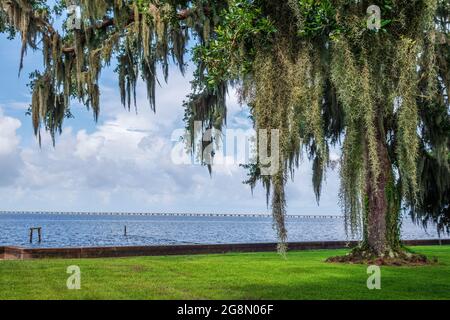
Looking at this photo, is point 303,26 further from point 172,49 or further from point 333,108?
point 172,49

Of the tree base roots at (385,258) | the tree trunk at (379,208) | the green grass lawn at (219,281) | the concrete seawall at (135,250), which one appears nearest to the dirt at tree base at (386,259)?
the tree base roots at (385,258)

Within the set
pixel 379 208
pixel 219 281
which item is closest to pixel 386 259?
pixel 379 208

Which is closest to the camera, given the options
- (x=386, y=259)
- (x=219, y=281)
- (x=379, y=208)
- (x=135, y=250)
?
(x=219, y=281)

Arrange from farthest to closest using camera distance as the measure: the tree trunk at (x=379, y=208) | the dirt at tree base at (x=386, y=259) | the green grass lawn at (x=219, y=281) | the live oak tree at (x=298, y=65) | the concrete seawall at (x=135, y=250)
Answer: the concrete seawall at (x=135, y=250) < the tree trunk at (x=379, y=208) < the dirt at tree base at (x=386, y=259) < the live oak tree at (x=298, y=65) < the green grass lawn at (x=219, y=281)

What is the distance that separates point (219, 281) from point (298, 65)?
4016mm

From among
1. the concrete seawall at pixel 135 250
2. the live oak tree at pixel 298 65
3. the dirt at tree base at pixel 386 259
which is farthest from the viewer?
the concrete seawall at pixel 135 250

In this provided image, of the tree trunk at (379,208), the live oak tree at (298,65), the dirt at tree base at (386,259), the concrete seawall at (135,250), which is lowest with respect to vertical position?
the concrete seawall at (135,250)

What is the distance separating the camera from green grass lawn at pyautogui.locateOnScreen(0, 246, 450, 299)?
315 inches

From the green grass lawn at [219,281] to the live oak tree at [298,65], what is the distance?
1035 millimetres

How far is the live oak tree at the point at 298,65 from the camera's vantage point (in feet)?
31.6

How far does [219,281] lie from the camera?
9.33m

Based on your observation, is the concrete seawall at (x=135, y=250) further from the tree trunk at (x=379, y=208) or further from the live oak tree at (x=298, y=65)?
the live oak tree at (x=298, y=65)

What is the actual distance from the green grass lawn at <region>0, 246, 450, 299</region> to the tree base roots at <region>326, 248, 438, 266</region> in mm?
449

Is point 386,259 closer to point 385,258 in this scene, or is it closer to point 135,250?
point 385,258
